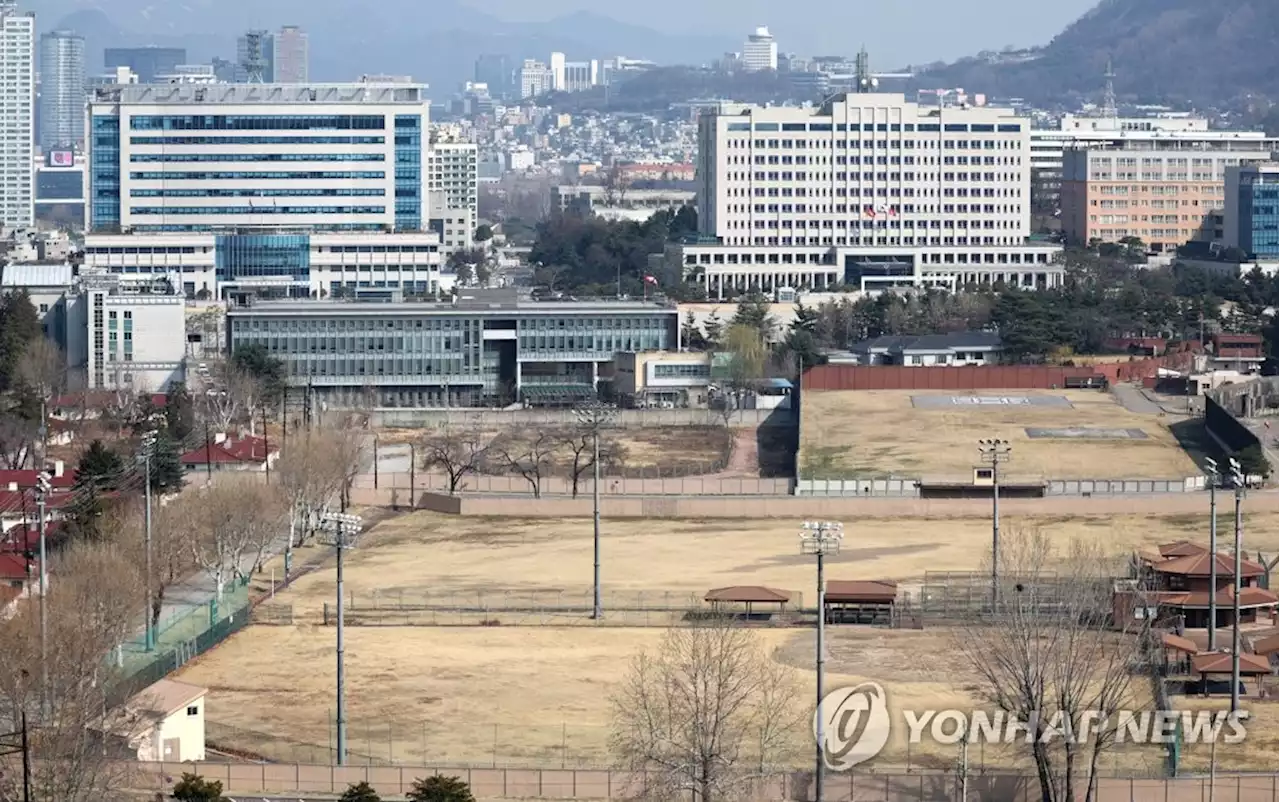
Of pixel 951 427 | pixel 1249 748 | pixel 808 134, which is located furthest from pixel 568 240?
pixel 1249 748

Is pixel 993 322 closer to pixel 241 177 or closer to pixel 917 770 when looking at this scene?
pixel 241 177

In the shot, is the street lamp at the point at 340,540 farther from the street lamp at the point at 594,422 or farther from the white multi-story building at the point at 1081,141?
the white multi-story building at the point at 1081,141

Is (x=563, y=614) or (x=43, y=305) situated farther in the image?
(x=43, y=305)

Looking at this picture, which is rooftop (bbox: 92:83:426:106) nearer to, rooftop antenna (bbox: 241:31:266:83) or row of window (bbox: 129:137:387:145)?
row of window (bbox: 129:137:387:145)

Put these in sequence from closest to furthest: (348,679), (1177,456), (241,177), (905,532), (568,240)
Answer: (348,679) < (905,532) < (1177,456) < (241,177) < (568,240)

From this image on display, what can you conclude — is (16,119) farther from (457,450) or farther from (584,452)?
(584,452)

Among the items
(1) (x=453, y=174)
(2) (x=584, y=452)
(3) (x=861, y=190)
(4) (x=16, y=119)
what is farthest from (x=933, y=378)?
(4) (x=16, y=119)
